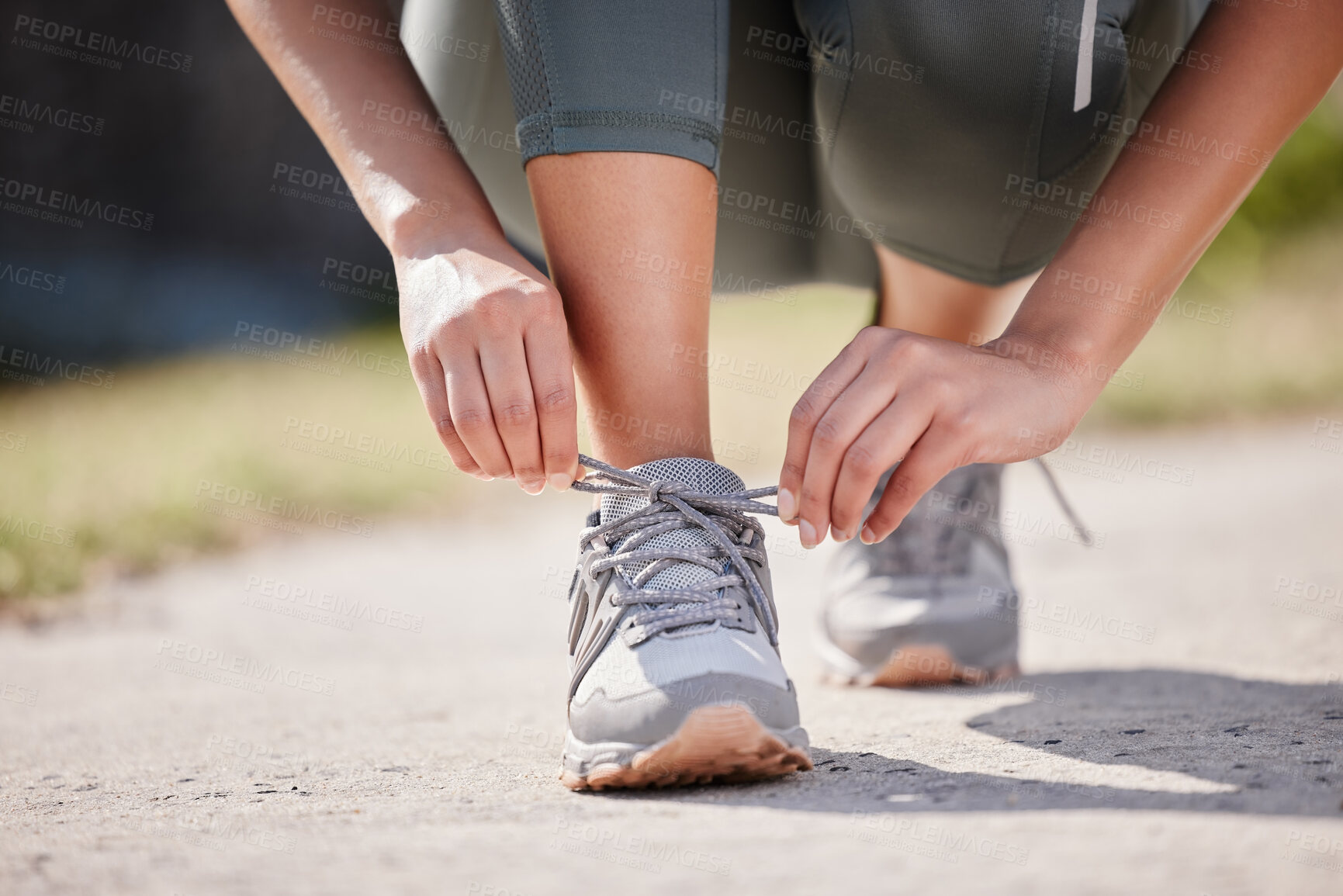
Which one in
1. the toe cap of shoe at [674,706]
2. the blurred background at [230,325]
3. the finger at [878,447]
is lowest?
the toe cap of shoe at [674,706]

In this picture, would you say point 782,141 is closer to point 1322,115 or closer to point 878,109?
point 878,109

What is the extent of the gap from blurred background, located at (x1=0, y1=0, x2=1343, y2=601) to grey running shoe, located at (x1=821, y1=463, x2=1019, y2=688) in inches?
35.0

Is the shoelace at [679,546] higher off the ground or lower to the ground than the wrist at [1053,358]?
lower

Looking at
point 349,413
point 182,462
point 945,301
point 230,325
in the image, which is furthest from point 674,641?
point 230,325

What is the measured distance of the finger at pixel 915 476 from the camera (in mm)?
747

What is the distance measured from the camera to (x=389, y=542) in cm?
243

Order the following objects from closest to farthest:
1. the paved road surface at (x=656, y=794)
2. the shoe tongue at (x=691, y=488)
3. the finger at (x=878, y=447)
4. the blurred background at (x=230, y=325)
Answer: the paved road surface at (x=656, y=794) < the finger at (x=878, y=447) < the shoe tongue at (x=691, y=488) < the blurred background at (x=230, y=325)

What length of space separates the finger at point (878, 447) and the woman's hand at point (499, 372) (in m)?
0.20

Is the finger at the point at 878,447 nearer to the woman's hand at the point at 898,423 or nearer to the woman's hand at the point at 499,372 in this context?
the woman's hand at the point at 898,423

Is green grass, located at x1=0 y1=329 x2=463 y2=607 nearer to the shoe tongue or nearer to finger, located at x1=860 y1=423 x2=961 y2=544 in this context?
the shoe tongue

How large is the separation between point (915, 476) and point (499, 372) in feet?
1.02

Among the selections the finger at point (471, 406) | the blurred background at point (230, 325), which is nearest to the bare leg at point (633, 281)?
the finger at point (471, 406)

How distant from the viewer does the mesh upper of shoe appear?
76 cm

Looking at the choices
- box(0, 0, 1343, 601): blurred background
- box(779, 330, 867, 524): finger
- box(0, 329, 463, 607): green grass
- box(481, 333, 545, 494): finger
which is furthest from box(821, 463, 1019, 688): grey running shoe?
box(0, 329, 463, 607): green grass
